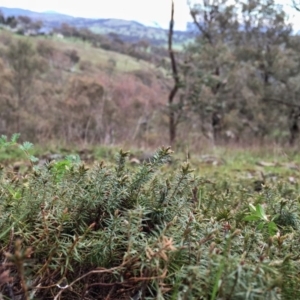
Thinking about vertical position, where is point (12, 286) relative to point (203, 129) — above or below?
above

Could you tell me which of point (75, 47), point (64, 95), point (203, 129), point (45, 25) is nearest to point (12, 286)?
point (203, 129)

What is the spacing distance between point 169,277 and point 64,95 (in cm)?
2220

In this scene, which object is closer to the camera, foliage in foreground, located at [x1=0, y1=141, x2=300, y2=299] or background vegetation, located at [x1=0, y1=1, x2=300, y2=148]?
foliage in foreground, located at [x1=0, y1=141, x2=300, y2=299]

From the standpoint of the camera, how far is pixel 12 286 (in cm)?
71

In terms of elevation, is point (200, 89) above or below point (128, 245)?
below

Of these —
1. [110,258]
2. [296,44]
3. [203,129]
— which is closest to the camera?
[110,258]

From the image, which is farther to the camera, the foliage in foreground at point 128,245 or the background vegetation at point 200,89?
the background vegetation at point 200,89

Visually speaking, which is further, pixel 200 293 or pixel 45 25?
pixel 45 25

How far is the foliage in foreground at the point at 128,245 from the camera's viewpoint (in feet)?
2.13

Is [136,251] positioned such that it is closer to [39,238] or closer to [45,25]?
[39,238]

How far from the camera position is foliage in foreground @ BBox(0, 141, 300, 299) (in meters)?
0.65

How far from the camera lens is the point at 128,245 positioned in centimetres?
74

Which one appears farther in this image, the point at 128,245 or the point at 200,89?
the point at 200,89

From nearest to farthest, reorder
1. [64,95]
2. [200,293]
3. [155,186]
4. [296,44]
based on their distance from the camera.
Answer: [200,293] → [155,186] → [296,44] → [64,95]
